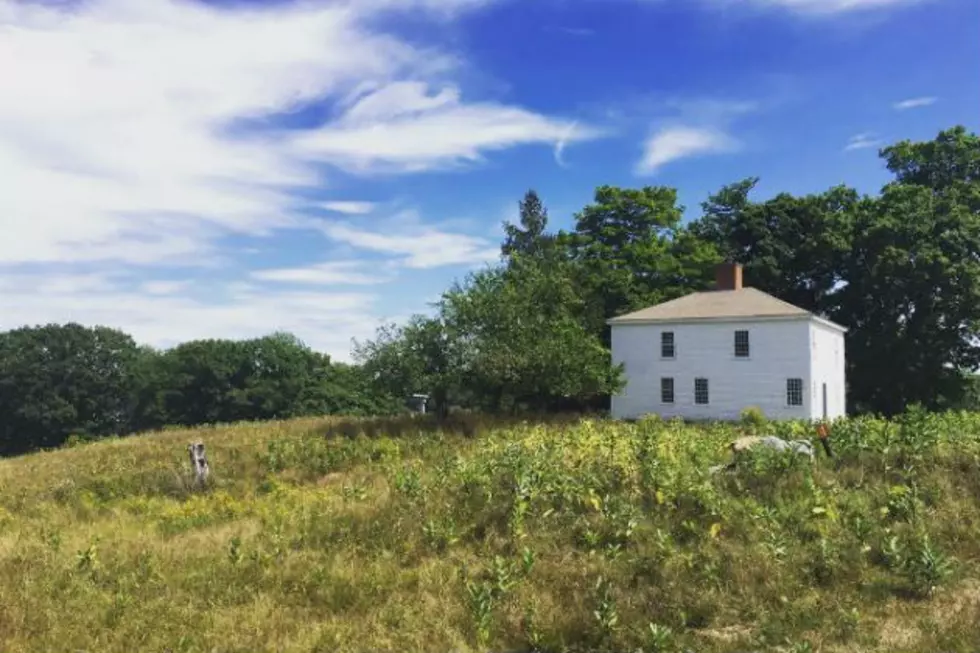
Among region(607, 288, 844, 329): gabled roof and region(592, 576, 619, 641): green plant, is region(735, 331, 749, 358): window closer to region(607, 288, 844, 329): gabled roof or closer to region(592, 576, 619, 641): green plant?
region(607, 288, 844, 329): gabled roof

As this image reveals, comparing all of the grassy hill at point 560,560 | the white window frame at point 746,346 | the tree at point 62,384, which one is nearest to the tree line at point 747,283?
the white window frame at point 746,346

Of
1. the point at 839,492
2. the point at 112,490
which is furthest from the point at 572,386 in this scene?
the point at 839,492

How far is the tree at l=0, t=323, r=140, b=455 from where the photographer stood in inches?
2702

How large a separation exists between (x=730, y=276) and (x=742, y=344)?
16.7 feet

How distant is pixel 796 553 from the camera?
384 inches

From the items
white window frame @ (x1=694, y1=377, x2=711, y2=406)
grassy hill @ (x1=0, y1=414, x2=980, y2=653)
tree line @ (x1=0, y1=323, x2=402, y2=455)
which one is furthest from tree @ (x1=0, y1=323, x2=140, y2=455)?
grassy hill @ (x1=0, y1=414, x2=980, y2=653)

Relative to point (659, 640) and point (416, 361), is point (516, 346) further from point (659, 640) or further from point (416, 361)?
point (659, 640)

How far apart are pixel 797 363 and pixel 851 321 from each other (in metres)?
14.0

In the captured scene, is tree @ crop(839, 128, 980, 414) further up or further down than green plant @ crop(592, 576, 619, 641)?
further up

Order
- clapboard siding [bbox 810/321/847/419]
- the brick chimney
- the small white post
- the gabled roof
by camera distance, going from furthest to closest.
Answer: the brick chimney → the gabled roof → clapboard siding [bbox 810/321/847/419] → the small white post

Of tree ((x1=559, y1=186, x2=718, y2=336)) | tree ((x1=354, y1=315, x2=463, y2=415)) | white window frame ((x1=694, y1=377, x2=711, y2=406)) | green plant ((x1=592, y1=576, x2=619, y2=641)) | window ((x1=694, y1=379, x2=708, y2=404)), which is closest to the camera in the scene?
green plant ((x1=592, y1=576, x2=619, y2=641))

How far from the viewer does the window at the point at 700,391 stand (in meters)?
39.2

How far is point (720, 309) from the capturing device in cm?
3894

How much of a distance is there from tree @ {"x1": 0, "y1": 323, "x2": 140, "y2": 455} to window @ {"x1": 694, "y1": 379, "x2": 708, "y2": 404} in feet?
178
